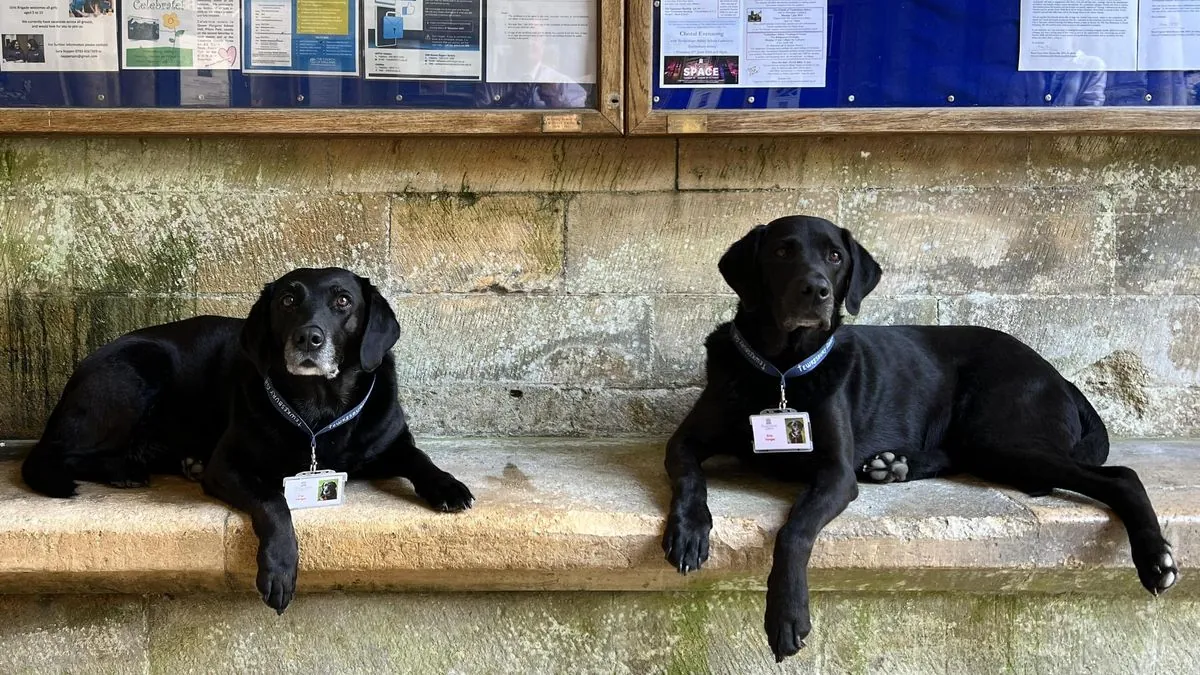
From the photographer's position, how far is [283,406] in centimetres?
275

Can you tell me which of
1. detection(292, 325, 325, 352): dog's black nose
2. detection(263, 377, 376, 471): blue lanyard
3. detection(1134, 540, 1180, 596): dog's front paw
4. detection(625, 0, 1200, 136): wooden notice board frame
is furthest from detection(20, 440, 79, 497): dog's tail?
detection(1134, 540, 1180, 596): dog's front paw

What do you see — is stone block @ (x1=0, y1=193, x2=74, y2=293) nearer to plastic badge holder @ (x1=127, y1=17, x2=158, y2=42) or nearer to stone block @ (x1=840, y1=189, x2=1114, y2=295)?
plastic badge holder @ (x1=127, y1=17, x2=158, y2=42)

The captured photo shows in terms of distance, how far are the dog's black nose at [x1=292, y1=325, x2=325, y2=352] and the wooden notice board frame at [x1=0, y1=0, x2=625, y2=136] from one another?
103cm

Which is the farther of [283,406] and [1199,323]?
[1199,323]

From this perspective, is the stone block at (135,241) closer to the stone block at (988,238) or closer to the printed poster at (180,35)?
the printed poster at (180,35)

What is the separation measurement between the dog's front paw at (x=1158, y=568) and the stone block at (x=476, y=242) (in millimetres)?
2102

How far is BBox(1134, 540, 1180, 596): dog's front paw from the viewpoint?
2365 mm

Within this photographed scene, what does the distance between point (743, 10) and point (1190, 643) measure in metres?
2.55

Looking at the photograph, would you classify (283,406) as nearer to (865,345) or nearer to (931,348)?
(865,345)

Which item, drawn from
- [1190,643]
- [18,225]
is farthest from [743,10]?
[18,225]

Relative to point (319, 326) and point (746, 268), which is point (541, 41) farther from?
point (319, 326)

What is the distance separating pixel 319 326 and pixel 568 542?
36.3 inches

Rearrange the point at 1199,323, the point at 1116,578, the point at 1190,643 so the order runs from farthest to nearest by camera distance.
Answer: the point at 1199,323 → the point at 1190,643 → the point at 1116,578

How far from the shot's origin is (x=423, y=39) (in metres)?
3.34
